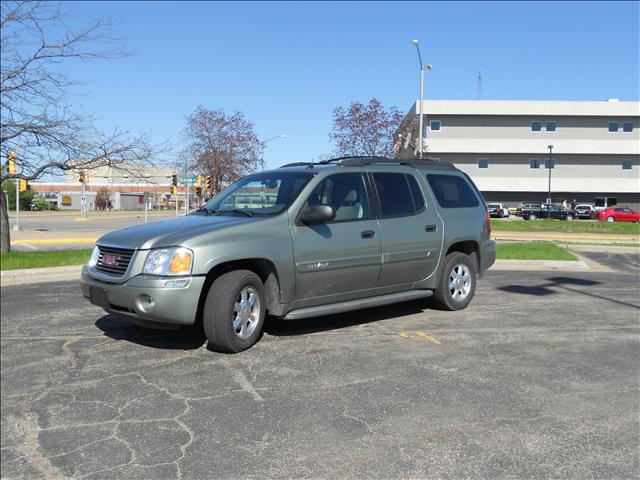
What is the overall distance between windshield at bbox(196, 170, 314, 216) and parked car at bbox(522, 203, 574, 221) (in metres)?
46.2

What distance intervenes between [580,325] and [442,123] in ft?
192

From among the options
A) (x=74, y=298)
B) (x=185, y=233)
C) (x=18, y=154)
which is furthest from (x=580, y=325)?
(x=18, y=154)

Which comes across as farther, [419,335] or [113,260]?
[419,335]

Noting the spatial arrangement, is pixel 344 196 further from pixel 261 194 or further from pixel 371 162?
pixel 261 194

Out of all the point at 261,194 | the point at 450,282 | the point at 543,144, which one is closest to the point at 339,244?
the point at 261,194

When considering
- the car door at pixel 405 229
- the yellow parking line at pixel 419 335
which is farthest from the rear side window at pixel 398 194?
the yellow parking line at pixel 419 335

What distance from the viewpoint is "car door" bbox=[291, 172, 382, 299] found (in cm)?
593

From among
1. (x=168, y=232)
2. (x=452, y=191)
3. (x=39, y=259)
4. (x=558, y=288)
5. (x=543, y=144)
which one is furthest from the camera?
(x=543, y=144)

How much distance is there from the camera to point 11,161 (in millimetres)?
13055

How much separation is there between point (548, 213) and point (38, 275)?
44.8m

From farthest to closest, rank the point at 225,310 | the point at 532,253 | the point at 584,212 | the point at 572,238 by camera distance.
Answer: the point at 584,212, the point at 572,238, the point at 532,253, the point at 225,310

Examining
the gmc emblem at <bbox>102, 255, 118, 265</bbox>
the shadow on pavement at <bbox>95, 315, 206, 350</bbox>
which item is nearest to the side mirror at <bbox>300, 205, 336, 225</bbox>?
the shadow on pavement at <bbox>95, 315, 206, 350</bbox>

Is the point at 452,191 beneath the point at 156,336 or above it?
above

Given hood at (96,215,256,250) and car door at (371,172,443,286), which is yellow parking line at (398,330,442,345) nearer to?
car door at (371,172,443,286)
